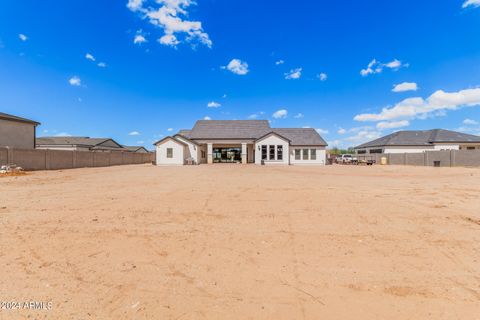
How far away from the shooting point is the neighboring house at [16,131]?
22188 mm

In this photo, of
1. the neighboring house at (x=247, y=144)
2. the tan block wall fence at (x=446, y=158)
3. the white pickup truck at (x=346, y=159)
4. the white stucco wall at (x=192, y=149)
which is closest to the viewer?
the tan block wall fence at (x=446, y=158)

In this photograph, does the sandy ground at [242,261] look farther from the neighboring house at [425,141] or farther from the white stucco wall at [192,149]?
the neighboring house at [425,141]

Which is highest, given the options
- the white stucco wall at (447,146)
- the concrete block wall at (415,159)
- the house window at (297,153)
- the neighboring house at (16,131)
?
the neighboring house at (16,131)

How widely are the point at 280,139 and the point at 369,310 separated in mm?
30923

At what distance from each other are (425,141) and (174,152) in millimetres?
45264

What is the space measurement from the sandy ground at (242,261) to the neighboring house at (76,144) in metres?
48.7

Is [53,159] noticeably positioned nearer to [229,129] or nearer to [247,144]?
[247,144]

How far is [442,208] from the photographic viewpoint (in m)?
6.67

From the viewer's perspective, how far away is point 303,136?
3566 centimetres

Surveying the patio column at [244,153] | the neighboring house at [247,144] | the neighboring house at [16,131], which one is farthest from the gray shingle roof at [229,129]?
the neighboring house at [16,131]

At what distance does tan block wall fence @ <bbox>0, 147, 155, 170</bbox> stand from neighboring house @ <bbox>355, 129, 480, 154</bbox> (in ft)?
156

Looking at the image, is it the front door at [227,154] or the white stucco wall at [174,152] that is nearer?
the white stucco wall at [174,152]

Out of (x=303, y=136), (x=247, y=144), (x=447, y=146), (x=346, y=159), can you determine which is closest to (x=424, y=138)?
(x=447, y=146)

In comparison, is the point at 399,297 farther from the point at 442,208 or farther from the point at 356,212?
the point at 442,208
